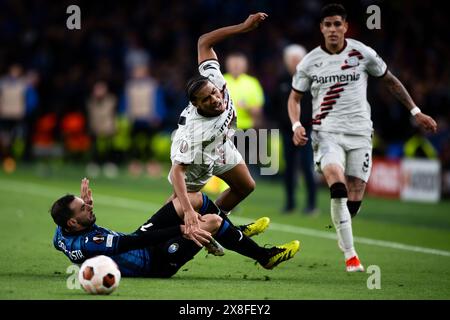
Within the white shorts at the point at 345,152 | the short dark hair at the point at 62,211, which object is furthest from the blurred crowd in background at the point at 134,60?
the short dark hair at the point at 62,211

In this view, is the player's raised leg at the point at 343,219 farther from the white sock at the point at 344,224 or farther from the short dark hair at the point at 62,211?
the short dark hair at the point at 62,211

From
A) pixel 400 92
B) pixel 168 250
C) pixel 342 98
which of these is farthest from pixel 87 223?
pixel 400 92

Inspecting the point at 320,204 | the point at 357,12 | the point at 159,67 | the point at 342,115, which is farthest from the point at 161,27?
the point at 342,115

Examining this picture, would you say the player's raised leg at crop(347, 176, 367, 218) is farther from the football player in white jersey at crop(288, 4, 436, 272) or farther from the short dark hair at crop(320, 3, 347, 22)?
the short dark hair at crop(320, 3, 347, 22)

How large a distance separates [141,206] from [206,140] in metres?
7.85

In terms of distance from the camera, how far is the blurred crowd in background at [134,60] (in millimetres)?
22969

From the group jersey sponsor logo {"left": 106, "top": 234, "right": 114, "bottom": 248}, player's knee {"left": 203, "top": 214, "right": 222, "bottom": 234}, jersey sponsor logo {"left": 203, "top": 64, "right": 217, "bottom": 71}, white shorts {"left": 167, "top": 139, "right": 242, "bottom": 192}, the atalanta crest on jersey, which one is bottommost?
jersey sponsor logo {"left": 106, "top": 234, "right": 114, "bottom": 248}

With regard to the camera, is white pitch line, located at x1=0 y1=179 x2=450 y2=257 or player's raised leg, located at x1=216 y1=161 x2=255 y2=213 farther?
white pitch line, located at x1=0 y1=179 x2=450 y2=257

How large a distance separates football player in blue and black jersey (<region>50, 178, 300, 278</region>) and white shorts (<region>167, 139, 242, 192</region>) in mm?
294

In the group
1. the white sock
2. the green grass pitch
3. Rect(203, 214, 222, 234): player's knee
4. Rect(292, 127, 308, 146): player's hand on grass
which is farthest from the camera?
Rect(292, 127, 308, 146): player's hand on grass

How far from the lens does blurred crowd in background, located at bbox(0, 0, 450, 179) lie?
75.4ft

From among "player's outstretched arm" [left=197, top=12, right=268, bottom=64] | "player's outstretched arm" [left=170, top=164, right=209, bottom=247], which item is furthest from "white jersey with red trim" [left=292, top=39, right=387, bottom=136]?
"player's outstretched arm" [left=170, top=164, right=209, bottom=247]
